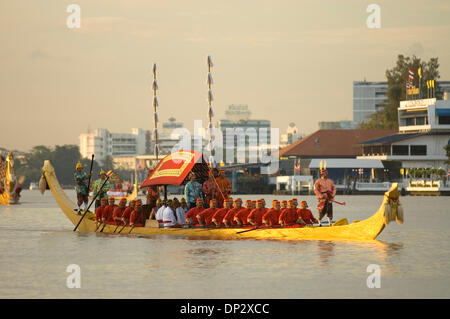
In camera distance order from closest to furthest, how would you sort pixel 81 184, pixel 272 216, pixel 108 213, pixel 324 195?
pixel 272 216 → pixel 324 195 → pixel 108 213 → pixel 81 184

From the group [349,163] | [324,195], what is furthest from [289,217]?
[349,163]

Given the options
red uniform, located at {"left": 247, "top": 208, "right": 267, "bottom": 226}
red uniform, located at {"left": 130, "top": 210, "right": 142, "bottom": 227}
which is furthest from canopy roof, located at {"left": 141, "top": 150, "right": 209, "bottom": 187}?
red uniform, located at {"left": 247, "top": 208, "right": 267, "bottom": 226}

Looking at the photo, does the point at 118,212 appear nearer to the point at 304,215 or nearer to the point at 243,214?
the point at 243,214

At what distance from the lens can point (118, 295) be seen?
22.0m

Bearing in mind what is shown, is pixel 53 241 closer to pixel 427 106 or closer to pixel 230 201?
pixel 230 201

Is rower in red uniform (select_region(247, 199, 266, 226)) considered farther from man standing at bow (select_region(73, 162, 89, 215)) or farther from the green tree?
the green tree

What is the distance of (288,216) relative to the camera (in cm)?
3319

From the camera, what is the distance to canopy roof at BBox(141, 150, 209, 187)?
36094 millimetres

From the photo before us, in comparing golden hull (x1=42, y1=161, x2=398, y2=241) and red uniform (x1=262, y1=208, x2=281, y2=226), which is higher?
red uniform (x1=262, y1=208, x2=281, y2=226)

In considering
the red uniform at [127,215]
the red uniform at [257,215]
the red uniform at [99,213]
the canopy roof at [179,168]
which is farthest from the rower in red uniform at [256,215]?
the red uniform at [99,213]

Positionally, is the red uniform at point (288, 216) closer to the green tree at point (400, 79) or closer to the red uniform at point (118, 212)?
the red uniform at point (118, 212)

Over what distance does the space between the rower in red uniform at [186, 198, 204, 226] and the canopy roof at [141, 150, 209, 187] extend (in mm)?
1241

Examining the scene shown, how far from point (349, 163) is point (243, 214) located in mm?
94890
